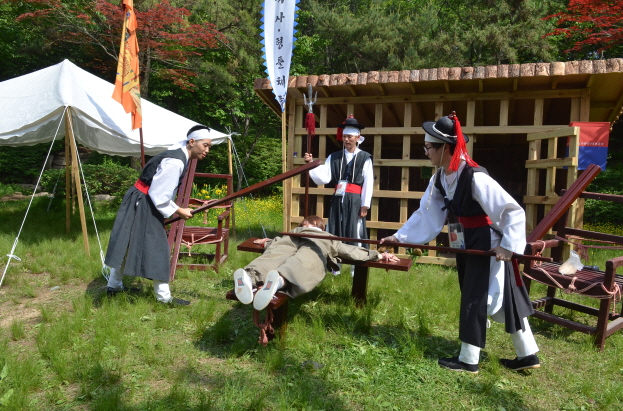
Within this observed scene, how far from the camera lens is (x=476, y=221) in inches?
112

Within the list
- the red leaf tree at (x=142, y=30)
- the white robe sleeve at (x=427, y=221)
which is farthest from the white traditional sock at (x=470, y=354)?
the red leaf tree at (x=142, y=30)

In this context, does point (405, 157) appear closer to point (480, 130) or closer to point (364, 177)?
point (480, 130)

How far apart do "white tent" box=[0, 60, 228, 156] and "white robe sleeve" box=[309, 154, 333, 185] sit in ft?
9.70

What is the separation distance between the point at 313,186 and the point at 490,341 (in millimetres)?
3769

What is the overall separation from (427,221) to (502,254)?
0.68 meters

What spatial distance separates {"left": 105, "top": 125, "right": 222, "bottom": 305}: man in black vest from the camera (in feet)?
12.3

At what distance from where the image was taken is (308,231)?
3689 mm

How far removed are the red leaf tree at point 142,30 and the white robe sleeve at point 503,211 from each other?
406 inches

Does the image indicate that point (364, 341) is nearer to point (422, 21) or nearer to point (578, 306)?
point (578, 306)

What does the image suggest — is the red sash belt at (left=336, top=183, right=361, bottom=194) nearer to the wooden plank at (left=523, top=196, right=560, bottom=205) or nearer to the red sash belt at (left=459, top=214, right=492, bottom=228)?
the red sash belt at (left=459, top=214, right=492, bottom=228)

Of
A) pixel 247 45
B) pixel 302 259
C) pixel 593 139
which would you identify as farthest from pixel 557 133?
Result: pixel 247 45

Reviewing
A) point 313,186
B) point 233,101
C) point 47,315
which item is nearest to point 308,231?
point 47,315

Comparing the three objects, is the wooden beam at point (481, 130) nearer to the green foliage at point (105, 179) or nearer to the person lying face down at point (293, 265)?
the person lying face down at point (293, 265)

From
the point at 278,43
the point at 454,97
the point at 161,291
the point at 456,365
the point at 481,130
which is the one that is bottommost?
the point at 456,365
